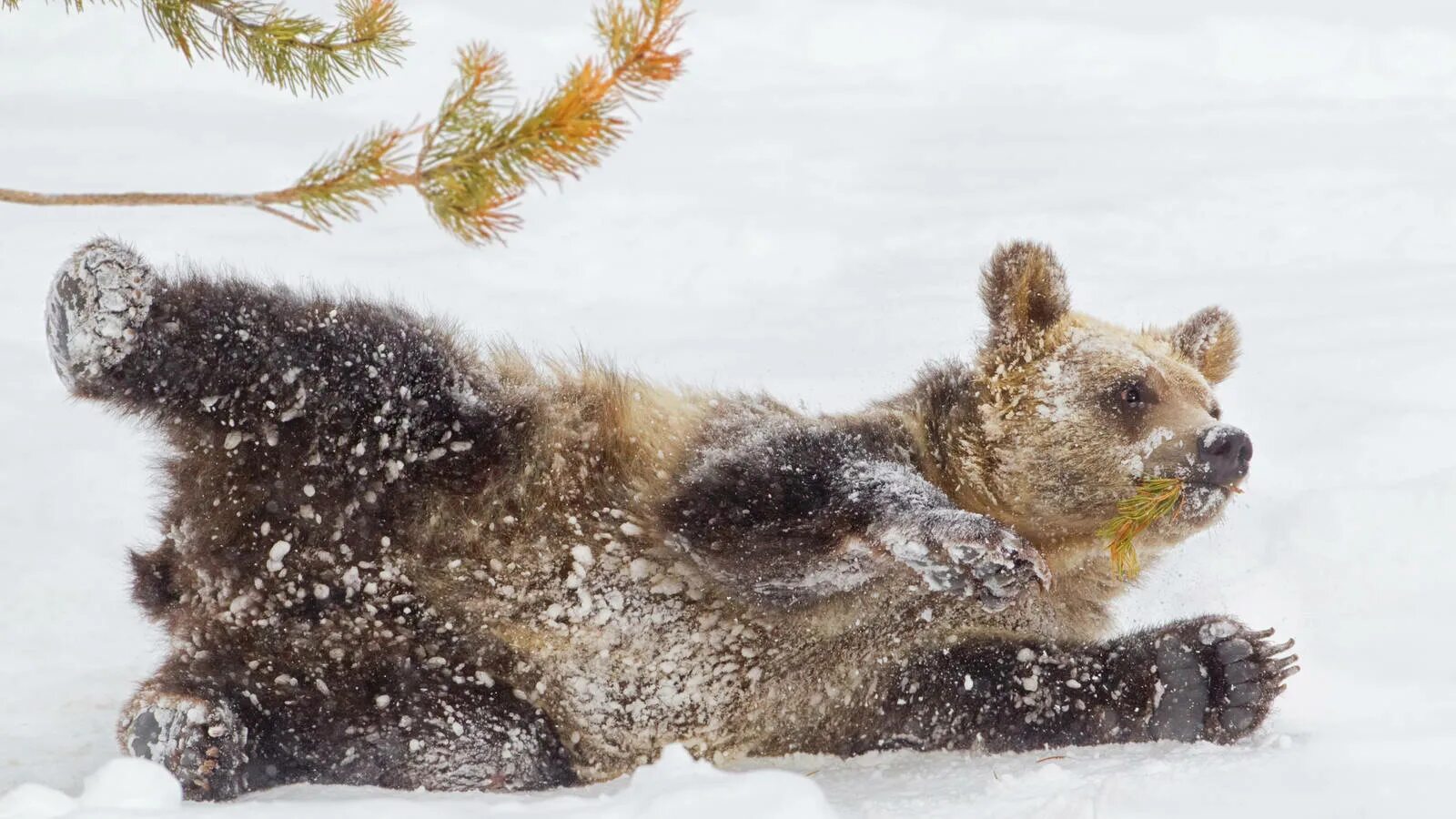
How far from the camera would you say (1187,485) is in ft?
14.7

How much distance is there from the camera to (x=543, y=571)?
13.9 ft

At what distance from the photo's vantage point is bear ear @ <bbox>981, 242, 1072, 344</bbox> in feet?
16.0

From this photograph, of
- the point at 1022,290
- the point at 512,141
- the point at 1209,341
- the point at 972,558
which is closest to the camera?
the point at 512,141

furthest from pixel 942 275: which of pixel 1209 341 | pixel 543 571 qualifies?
pixel 543 571

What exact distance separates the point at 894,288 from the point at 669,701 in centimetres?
433

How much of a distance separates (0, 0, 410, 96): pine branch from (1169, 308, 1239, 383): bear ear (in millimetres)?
3222

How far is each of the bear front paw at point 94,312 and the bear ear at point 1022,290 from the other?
9.39 ft

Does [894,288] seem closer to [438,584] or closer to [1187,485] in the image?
[1187,485]

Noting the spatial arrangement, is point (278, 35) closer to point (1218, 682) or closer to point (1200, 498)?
point (1200, 498)

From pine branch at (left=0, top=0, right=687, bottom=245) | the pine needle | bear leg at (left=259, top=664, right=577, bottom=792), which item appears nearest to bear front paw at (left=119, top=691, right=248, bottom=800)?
bear leg at (left=259, top=664, right=577, bottom=792)

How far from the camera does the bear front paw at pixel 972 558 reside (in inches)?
145

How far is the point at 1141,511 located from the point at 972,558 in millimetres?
958

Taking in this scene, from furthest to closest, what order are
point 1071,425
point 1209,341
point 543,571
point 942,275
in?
point 942,275 < point 1209,341 < point 1071,425 < point 543,571

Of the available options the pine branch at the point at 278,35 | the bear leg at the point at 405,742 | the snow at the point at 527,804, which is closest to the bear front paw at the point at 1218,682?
the snow at the point at 527,804
